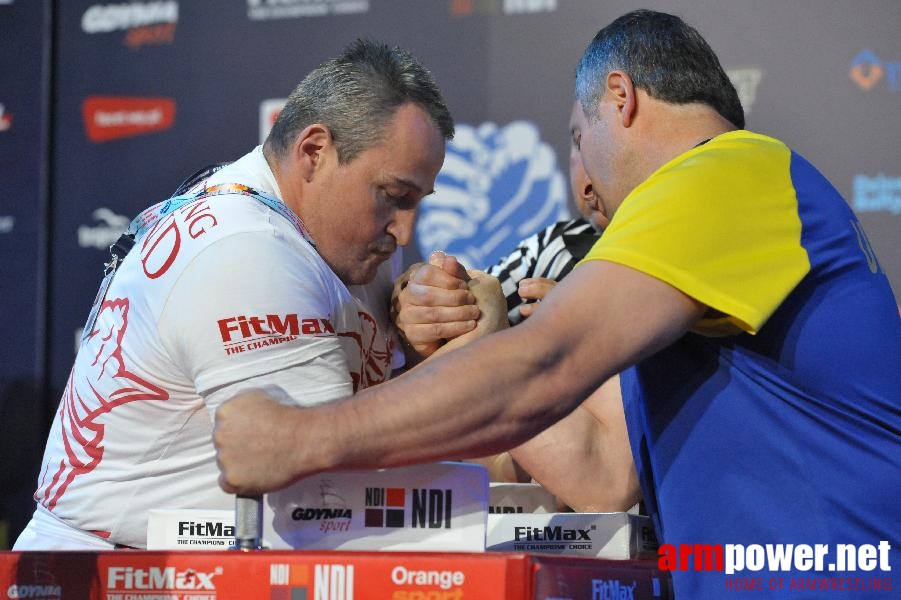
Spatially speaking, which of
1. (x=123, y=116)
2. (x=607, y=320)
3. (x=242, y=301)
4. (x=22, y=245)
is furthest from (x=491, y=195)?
(x=607, y=320)

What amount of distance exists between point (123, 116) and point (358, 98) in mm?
2388

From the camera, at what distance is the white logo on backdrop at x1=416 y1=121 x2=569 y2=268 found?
3.44 m

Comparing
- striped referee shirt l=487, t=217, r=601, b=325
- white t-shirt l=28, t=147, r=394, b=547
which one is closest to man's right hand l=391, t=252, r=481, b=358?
white t-shirt l=28, t=147, r=394, b=547

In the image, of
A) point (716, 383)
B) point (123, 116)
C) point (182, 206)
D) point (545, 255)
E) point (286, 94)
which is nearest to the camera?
point (716, 383)

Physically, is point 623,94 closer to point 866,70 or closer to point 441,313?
point 441,313

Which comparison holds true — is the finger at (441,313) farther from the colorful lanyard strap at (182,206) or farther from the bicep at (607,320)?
the bicep at (607,320)

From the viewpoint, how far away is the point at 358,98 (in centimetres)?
182

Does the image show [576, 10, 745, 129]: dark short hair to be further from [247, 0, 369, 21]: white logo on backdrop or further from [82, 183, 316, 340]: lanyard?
[247, 0, 369, 21]: white logo on backdrop

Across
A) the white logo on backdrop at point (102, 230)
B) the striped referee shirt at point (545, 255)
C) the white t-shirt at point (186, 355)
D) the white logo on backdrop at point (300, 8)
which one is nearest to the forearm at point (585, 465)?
the white t-shirt at point (186, 355)

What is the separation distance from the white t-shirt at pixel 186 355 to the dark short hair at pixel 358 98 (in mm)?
157

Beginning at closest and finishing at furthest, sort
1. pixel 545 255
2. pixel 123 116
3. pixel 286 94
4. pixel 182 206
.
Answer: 1. pixel 182 206
2. pixel 545 255
3. pixel 286 94
4. pixel 123 116

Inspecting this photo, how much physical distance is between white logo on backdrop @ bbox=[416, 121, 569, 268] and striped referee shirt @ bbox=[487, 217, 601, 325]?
11.3 inches

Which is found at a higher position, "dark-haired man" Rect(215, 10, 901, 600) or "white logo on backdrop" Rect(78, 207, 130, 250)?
"white logo on backdrop" Rect(78, 207, 130, 250)

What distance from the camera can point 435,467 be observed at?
3.87 ft
